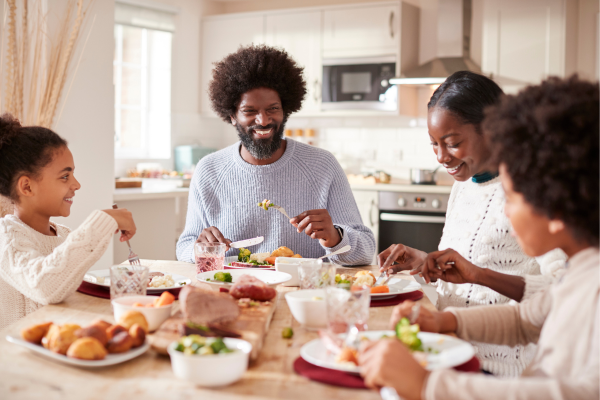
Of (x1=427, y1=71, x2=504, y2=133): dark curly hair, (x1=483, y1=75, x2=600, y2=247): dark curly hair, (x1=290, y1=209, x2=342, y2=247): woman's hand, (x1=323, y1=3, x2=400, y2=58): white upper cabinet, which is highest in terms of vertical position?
(x1=323, y1=3, x2=400, y2=58): white upper cabinet

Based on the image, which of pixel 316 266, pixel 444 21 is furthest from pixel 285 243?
pixel 444 21

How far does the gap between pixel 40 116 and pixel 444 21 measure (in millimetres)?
3366

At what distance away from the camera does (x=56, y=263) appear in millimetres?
1365

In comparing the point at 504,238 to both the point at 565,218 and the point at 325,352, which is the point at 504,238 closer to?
the point at 565,218

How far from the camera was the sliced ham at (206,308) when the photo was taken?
1.07m

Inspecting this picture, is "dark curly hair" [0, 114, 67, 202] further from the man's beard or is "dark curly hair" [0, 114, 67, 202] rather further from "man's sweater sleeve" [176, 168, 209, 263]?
the man's beard

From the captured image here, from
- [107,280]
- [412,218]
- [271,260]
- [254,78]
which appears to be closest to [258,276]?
[271,260]

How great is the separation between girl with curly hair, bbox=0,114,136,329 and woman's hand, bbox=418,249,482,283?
2.73ft

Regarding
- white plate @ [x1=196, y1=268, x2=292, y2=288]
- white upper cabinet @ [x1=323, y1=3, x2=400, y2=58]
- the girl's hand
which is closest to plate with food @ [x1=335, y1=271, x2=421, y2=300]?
white plate @ [x1=196, y1=268, x2=292, y2=288]

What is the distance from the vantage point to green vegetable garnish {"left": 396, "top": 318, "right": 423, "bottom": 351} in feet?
3.22

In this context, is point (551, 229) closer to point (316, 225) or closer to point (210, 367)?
point (210, 367)

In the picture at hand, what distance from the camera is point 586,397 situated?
787mm

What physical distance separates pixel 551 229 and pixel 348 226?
49.0 inches

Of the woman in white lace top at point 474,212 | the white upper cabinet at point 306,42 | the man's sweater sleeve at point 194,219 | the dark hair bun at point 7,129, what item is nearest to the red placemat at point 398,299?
the woman in white lace top at point 474,212
